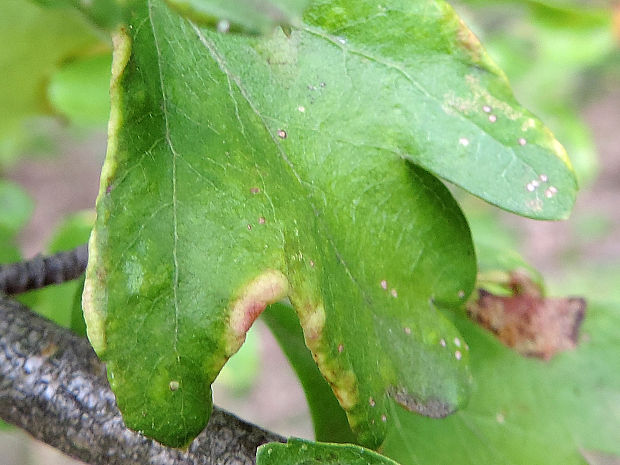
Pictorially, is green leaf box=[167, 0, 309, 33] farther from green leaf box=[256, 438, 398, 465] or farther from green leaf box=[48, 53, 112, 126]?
green leaf box=[48, 53, 112, 126]

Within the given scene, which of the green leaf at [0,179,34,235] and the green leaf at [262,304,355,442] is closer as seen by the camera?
the green leaf at [262,304,355,442]

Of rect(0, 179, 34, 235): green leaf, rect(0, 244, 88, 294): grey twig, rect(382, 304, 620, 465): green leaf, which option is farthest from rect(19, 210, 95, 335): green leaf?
rect(382, 304, 620, 465): green leaf

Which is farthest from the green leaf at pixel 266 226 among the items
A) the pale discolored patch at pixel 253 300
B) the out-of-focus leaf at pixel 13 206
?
the out-of-focus leaf at pixel 13 206

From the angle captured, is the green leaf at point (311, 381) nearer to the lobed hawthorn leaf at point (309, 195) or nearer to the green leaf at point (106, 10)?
the lobed hawthorn leaf at point (309, 195)

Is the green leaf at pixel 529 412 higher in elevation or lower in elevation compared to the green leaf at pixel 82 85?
higher

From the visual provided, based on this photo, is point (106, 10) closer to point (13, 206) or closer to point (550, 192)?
point (550, 192)

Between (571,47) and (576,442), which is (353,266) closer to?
(576,442)

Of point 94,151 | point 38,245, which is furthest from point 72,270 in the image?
point 94,151
